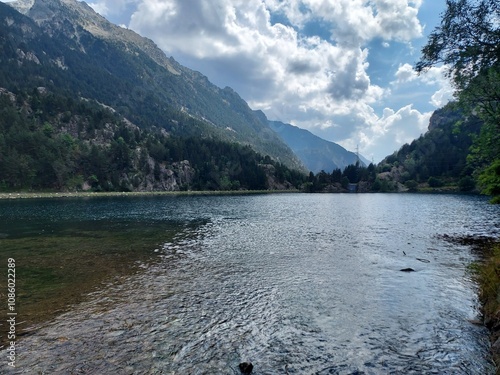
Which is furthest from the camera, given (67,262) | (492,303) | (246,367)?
(67,262)

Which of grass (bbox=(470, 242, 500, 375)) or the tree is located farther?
the tree

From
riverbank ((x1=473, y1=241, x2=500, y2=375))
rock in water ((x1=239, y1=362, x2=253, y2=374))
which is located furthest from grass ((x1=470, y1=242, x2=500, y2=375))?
rock in water ((x1=239, y1=362, x2=253, y2=374))

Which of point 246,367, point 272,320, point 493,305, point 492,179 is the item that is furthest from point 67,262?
point 492,179

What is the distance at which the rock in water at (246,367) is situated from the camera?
12.9 meters

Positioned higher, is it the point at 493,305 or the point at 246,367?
the point at 493,305

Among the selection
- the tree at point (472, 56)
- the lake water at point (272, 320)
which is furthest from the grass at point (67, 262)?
the tree at point (472, 56)

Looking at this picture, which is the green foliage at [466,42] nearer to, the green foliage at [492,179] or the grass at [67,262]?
the green foliage at [492,179]

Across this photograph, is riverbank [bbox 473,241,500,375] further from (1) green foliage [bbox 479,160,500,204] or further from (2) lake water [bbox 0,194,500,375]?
(1) green foliage [bbox 479,160,500,204]

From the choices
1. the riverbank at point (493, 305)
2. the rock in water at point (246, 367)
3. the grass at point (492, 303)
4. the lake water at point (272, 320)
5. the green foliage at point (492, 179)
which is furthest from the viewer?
the green foliage at point (492, 179)

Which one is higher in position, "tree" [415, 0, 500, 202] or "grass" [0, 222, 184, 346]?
"tree" [415, 0, 500, 202]

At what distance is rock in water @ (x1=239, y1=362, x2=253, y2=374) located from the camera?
42.4 ft

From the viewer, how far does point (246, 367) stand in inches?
514

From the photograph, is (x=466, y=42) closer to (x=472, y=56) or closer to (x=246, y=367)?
(x=472, y=56)

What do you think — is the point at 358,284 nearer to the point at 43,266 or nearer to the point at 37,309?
the point at 37,309
